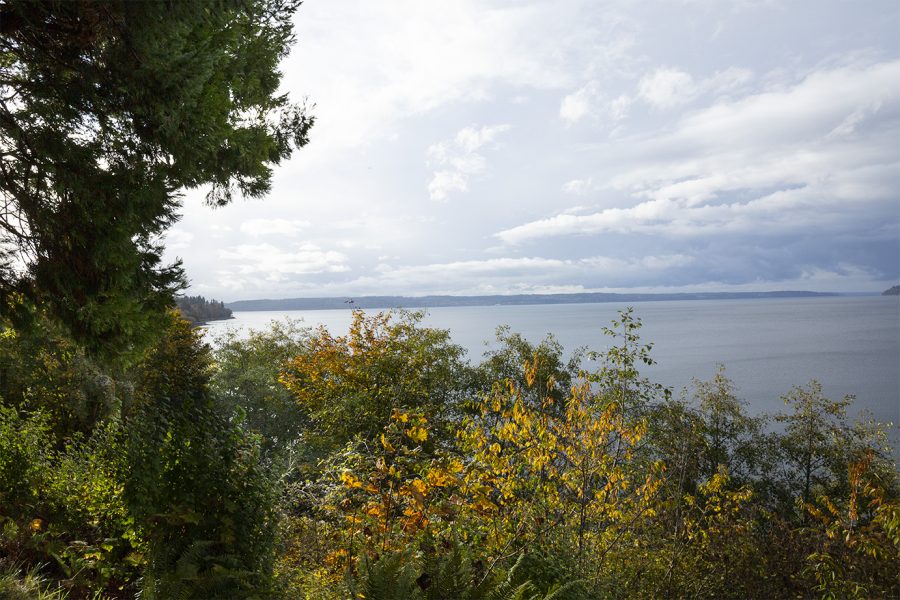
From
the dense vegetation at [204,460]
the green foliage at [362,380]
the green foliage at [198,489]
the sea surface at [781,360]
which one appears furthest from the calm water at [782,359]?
the green foliage at [198,489]

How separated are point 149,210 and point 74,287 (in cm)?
82

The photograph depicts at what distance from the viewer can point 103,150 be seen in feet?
14.1

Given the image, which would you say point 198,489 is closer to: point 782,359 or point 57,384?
point 57,384

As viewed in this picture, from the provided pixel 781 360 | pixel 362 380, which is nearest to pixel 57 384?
pixel 362 380

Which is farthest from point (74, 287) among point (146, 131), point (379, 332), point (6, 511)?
point (379, 332)

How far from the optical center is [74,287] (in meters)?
4.34

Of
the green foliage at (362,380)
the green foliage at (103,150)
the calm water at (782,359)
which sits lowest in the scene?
the calm water at (782,359)

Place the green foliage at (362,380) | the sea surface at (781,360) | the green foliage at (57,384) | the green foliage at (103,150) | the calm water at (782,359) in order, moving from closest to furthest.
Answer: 1. the green foliage at (103,150)
2. the green foliage at (57,384)
3. the green foliage at (362,380)
4. the sea surface at (781,360)
5. the calm water at (782,359)

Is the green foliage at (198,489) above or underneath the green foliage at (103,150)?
underneath

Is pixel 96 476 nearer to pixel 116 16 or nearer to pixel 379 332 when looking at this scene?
pixel 116 16

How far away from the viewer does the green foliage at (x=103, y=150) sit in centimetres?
363

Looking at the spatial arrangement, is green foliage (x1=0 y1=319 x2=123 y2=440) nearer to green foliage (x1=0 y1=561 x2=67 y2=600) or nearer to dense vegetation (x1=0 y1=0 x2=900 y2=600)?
dense vegetation (x1=0 y1=0 x2=900 y2=600)

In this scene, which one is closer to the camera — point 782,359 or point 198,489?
point 198,489

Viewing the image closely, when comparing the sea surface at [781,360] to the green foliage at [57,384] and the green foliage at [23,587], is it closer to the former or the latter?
the green foliage at [57,384]
